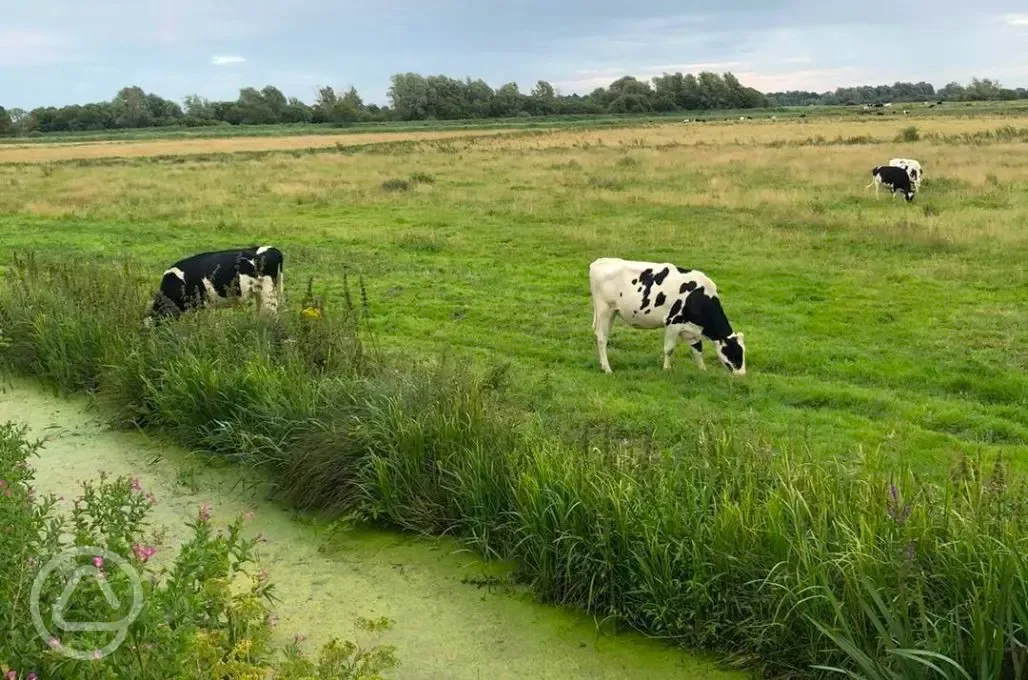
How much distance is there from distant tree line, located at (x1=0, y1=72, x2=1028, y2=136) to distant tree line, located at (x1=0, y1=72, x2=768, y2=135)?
12 cm

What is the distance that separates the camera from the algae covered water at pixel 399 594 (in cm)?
448

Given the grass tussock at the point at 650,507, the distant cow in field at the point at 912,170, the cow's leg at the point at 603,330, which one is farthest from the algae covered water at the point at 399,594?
the distant cow in field at the point at 912,170

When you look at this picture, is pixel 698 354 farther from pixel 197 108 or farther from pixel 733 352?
pixel 197 108

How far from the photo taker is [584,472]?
5375 millimetres

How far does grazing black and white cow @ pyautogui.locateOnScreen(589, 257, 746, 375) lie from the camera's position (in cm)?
955

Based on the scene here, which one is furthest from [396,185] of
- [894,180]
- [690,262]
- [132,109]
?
[132,109]

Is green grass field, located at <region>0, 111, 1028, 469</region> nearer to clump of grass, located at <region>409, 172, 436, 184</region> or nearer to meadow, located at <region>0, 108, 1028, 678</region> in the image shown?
meadow, located at <region>0, 108, 1028, 678</region>

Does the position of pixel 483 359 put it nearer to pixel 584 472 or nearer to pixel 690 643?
pixel 584 472

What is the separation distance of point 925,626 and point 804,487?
4.34 feet

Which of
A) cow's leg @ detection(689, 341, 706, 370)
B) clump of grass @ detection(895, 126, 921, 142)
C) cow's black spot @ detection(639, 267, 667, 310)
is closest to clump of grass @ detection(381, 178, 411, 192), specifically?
cow's black spot @ detection(639, 267, 667, 310)

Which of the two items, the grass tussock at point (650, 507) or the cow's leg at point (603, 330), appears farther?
the cow's leg at point (603, 330)

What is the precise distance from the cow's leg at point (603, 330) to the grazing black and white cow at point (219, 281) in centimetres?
365

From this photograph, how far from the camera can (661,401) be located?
8555 mm

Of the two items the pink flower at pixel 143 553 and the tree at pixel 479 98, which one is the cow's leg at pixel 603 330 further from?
the tree at pixel 479 98
